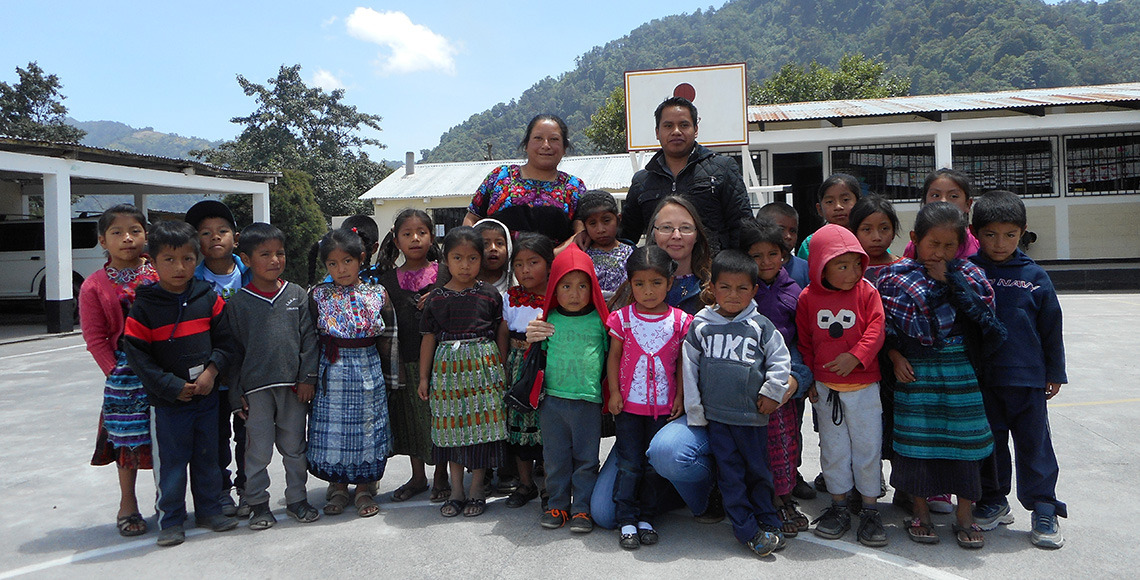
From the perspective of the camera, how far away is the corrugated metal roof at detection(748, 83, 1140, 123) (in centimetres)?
1393

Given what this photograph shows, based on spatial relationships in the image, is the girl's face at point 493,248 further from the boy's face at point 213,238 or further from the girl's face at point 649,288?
the boy's face at point 213,238

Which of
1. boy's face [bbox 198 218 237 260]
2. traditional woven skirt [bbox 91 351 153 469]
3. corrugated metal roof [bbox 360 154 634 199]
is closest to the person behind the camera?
traditional woven skirt [bbox 91 351 153 469]

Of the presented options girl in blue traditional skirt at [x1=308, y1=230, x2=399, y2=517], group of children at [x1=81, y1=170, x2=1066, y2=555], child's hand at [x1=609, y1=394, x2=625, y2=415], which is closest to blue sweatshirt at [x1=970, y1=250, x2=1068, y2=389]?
group of children at [x1=81, y1=170, x2=1066, y2=555]

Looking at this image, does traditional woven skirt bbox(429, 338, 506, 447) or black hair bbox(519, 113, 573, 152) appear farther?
black hair bbox(519, 113, 573, 152)

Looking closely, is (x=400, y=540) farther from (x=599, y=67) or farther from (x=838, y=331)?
(x=599, y=67)

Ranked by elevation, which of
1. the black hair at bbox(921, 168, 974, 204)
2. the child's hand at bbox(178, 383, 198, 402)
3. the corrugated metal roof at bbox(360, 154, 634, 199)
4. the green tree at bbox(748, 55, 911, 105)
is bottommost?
the child's hand at bbox(178, 383, 198, 402)

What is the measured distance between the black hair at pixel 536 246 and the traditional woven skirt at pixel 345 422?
98cm

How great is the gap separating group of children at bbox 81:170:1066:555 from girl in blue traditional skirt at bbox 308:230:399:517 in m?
0.01

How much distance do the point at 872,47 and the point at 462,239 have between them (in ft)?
335

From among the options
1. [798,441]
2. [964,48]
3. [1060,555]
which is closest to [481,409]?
[798,441]

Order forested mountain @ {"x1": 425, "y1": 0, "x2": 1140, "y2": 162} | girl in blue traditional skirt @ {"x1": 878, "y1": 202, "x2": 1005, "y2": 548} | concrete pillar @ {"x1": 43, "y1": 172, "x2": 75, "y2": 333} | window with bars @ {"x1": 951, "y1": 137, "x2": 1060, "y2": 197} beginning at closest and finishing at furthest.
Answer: girl in blue traditional skirt @ {"x1": 878, "y1": 202, "x2": 1005, "y2": 548} < concrete pillar @ {"x1": 43, "y1": 172, "x2": 75, "y2": 333} < window with bars @ {"x1": 951, "y1": 137, "x2": 1060, "y2": 197} < forested mountain @ {"x1": 425, "y1": 0, "x2": 1140, "y2": 162}

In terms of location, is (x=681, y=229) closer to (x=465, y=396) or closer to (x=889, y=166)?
(x=465, y=396)

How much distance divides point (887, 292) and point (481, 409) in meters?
2.03

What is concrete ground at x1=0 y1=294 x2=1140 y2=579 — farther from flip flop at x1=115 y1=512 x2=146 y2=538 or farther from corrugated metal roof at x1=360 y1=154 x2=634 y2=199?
corrugated metal roof at x1=360 y1=154 x2=634 y2=199
